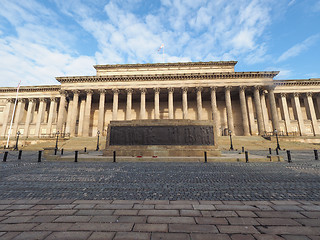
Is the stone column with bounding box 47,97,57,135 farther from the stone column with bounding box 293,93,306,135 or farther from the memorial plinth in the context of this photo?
the stone column with bounding box 293,93,306,135

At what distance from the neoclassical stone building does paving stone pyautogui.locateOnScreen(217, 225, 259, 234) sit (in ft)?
97.2

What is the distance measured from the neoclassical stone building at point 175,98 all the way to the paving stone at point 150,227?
29486mm

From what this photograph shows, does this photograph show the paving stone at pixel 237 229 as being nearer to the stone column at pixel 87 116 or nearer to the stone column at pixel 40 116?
the stone column at pixel 87 116

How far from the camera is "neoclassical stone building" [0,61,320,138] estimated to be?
32094 mm

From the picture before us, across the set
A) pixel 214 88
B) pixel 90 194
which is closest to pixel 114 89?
pixel 214 88

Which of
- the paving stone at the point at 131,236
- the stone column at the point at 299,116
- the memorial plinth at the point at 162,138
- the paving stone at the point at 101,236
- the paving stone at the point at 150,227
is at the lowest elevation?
the paving stone at the point at 150,227

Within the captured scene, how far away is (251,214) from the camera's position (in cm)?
284

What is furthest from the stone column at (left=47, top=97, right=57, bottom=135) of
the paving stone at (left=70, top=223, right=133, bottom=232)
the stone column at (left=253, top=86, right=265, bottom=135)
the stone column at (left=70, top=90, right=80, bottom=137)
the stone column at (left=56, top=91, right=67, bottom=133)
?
the stone column at (left=253, top=86, right=265, bottom=135)

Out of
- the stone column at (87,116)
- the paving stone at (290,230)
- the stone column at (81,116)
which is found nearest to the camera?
the paving stone at (290,230)

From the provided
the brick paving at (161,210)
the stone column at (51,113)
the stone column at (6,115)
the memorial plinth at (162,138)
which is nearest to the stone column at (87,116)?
the stone column at (51,113)

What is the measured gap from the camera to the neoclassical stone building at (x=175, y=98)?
32.1m

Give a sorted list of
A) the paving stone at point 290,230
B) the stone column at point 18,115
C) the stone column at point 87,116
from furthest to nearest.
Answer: the stone column at point 18,115 → the stone column at point 87,116 → the paving stone at point 290,230

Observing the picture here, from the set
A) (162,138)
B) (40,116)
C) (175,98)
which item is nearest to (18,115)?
(40,116)

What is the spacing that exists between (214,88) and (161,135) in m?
24.5
